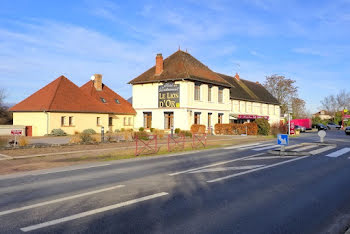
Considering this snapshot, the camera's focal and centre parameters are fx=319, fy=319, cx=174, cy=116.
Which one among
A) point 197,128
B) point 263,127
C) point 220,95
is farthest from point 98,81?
point 263,127

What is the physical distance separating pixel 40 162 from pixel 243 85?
1727 inches

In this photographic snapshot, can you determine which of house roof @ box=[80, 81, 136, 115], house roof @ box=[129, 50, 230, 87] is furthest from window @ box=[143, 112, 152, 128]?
house roof @ box=[129, 50, 230, 87]

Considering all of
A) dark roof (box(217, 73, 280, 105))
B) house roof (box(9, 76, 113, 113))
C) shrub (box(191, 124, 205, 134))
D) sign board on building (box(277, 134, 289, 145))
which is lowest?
sign board on building (box(277, 134, 289, 145))

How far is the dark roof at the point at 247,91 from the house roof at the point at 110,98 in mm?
14431

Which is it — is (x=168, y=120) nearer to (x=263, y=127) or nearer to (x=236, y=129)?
(x=236, y=129)

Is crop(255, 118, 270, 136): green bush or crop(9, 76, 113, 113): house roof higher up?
crop(9, 76, 113, 113): house roof

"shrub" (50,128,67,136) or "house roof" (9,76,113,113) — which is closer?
"shrub" (50,128,67,136)

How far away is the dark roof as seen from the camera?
153ft

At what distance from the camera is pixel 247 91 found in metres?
51.9

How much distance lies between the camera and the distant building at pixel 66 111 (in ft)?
103

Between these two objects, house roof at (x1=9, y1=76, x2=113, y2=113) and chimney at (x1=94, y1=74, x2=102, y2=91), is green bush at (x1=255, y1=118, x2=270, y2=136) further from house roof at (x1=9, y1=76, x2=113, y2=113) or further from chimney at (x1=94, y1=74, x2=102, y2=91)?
chimney at (x1=94, y1=74, x2=102, y2=91)

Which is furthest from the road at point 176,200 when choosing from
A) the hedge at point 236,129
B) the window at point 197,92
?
the window at point 197,92

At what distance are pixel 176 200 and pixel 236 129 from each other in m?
28.5

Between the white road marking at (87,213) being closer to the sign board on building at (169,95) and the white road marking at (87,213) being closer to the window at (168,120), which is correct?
the sign board on building at (169,95)
